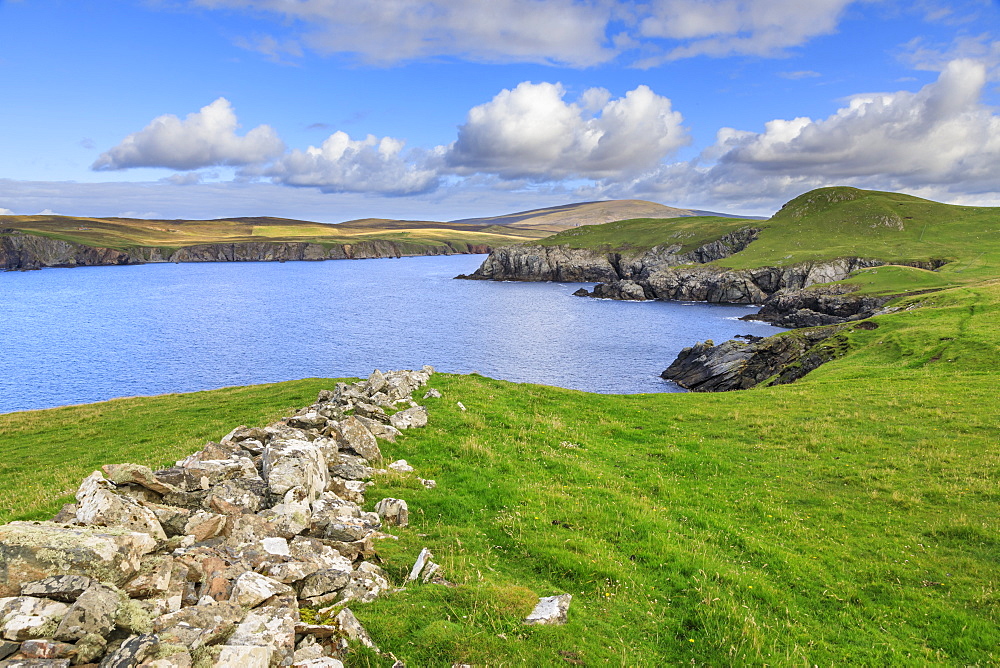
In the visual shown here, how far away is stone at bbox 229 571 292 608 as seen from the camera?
9.02 metres

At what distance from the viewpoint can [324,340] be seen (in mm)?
104125

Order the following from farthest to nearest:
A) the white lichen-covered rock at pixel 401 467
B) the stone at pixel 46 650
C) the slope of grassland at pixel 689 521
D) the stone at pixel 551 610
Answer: the white lichen-covered rock at pixel 401 467, the slope of grassland at pixel 689 521, the stone at pixel 551 610, the stone at pixel 46 650

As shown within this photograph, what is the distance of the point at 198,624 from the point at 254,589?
1024mm

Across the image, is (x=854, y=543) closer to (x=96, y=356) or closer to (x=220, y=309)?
(x=96, y=356)

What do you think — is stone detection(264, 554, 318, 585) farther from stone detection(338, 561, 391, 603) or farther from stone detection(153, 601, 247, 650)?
stone detection(153, 601, 247, 650)

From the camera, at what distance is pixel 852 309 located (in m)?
106

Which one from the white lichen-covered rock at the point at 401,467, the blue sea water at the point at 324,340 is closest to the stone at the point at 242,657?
the white lichen-covered rock at the point at 401,467

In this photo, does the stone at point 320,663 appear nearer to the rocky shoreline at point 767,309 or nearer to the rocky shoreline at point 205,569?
the rocky shoreline at point 205,569

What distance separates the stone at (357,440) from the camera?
18703 mm

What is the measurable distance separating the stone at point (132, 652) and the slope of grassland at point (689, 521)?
305 centimetres

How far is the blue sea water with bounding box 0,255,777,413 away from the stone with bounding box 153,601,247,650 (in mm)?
63273

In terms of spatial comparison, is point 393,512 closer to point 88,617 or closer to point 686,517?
point 88,617

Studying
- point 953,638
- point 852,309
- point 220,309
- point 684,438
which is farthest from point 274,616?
point 220,309

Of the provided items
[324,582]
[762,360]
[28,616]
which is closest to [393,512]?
[324,582]
